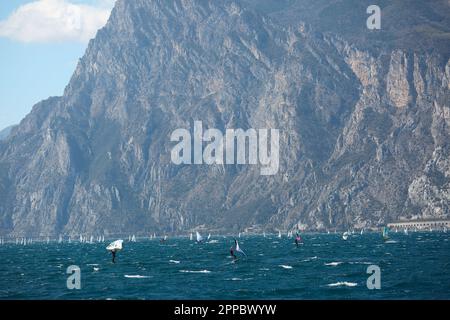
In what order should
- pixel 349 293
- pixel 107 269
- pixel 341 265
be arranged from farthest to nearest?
1. pixel 107 269
2. pixel 341 265
3. pixel 349 293

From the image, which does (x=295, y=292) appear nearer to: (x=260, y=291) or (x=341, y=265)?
(x=260, y=291)

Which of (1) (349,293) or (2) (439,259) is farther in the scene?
(2) (439,259)

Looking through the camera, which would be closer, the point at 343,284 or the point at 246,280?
the point at 343,284

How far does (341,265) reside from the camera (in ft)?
556

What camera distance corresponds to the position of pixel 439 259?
596 feet

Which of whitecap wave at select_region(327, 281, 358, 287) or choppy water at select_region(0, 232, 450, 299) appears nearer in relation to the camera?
choppy water at select_region(0, 232, 450, 299)

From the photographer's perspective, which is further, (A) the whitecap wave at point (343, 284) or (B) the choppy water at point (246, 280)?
(A) the whitecap wave at point (343, 284)

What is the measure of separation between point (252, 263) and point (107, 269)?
94.2ft

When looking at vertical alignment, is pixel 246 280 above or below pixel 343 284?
below
